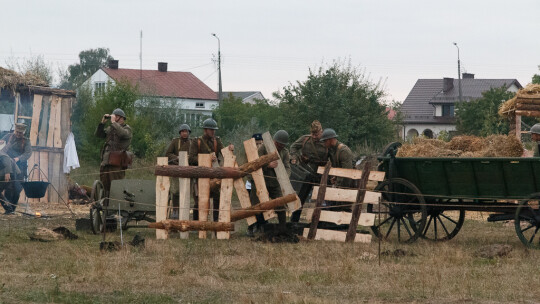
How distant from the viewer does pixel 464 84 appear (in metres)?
100

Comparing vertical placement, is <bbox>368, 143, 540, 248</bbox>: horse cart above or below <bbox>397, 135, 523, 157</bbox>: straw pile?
below

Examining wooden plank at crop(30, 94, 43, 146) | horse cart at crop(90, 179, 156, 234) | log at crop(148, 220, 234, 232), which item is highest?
wooden plank at crop(30, 94, 43, 146)

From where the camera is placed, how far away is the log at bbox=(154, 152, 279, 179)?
16.8m

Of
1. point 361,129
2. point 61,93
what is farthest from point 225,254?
point 361,129

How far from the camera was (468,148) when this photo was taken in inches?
743

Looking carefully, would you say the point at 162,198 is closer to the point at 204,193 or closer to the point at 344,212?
the point at 204,193

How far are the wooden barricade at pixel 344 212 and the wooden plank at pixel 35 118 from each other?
11257 millimetres

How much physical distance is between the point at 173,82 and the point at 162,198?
8099 centimetres

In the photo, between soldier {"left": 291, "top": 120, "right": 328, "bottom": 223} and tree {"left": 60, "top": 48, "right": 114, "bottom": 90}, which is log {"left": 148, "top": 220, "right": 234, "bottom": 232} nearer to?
soldier {"left": 291, "top": 120, "right": 328, "bottom": 223}

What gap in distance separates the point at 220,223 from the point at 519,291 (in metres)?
6.83

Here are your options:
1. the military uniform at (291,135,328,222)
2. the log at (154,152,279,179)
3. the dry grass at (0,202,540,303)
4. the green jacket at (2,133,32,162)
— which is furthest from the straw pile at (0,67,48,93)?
the military uniform at (291,135,328,222)

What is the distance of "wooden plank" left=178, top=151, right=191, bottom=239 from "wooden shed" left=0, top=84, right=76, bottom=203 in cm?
952

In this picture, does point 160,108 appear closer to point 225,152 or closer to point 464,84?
point 464,84


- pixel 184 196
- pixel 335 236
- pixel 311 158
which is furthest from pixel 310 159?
pixel 184 196
